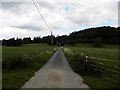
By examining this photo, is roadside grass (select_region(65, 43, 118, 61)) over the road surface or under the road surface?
under

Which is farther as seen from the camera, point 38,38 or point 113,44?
point 38,38

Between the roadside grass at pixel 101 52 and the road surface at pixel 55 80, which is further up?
the road surface at pixel 55 80

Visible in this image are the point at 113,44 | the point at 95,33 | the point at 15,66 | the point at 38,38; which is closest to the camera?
the point at 15,66

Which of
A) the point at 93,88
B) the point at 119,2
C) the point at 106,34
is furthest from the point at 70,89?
the point at 106,34

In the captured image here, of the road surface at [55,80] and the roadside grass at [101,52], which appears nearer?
the road surface at [55,80]

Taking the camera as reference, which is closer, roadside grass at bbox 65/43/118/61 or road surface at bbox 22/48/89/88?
road surface at bbox 22/48/89/88

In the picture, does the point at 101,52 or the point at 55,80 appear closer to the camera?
the point at 55,80

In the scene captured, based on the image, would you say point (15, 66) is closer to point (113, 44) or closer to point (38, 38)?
point (113, 44)

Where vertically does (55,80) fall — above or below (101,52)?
above

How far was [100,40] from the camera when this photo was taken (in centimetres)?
12825

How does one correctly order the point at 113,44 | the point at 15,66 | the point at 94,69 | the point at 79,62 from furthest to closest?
the point at 113,44
the point at 79,62
the point at 15,66
the point at 94,69

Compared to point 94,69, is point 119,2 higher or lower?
higher

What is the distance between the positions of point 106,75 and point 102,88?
441 centimetres

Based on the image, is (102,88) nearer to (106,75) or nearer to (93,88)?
(93,88)
